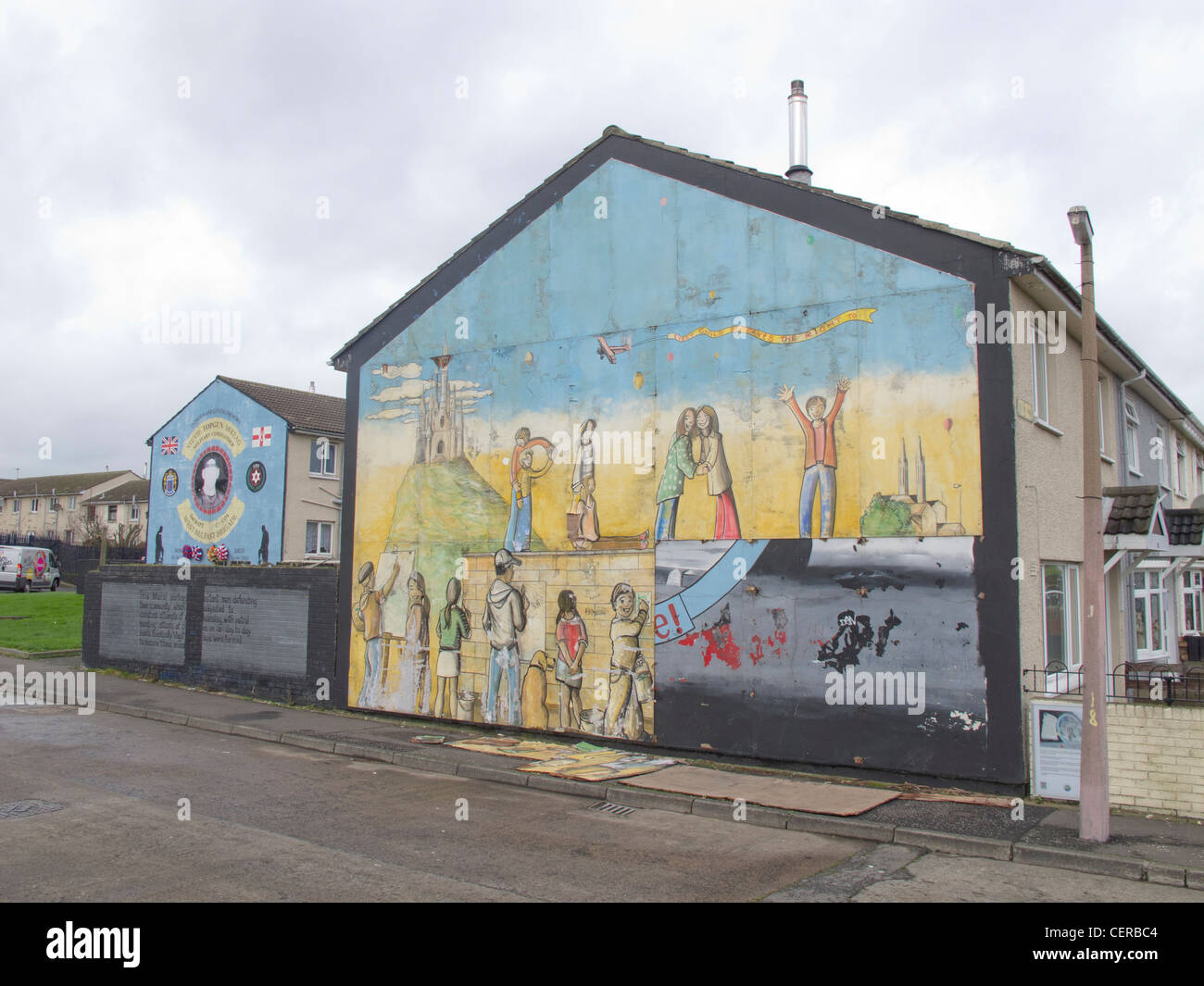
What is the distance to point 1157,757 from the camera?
9.33 metres

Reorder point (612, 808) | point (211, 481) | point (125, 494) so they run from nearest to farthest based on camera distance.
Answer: point (612, 808) → point (211, 481) → point (125, 494)

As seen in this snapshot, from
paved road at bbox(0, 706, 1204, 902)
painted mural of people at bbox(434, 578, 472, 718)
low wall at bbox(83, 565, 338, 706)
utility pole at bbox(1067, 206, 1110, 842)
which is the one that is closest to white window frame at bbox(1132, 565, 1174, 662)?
utility pole at bbox(1067, 206, 1110, 842)

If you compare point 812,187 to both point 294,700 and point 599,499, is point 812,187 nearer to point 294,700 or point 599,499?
point 599,499

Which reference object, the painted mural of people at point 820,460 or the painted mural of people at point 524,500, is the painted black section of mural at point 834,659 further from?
the painted mural of people at point 524,500

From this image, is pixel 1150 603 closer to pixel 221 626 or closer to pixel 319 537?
pixel 221 626

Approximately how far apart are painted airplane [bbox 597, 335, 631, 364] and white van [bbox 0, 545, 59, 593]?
43.4 meters

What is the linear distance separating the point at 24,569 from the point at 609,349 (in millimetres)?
43902

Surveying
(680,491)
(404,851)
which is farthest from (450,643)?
(404,851)

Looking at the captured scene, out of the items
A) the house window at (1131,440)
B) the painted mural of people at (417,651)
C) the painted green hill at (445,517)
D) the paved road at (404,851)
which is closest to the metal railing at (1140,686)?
the paved road at (404,851)

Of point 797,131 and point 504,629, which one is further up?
point 797,131

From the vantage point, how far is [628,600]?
1259 cm

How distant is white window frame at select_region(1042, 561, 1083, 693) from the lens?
10797 millimetres

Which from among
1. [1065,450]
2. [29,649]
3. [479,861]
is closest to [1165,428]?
[1065,450]

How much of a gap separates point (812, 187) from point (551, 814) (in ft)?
27.6
